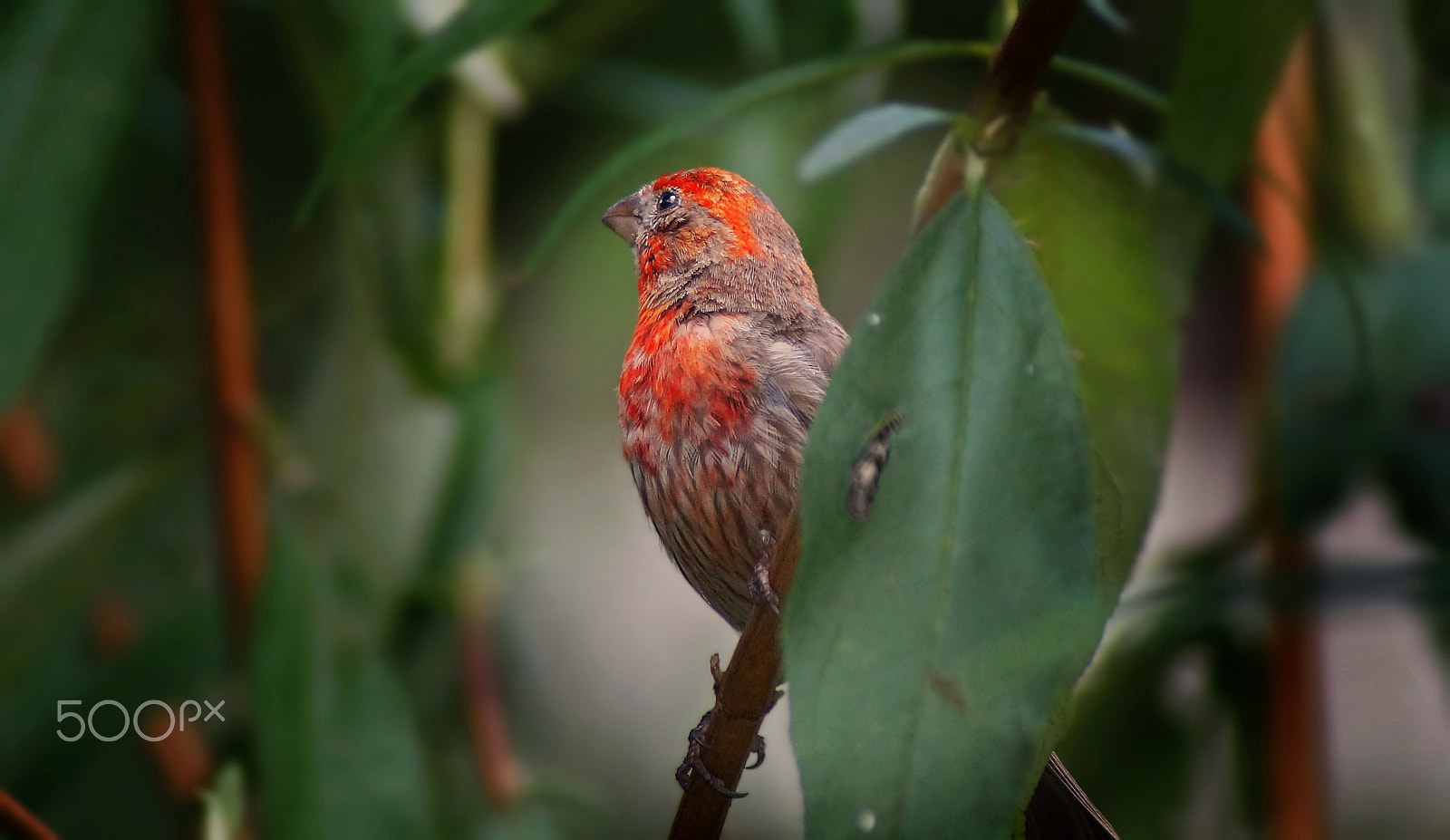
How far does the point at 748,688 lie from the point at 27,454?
4.61 feet

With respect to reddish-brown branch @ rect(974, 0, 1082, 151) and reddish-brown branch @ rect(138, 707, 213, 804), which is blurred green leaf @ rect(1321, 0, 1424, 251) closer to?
reddish-brown branch @ rect(974, 0, 1082, 151)

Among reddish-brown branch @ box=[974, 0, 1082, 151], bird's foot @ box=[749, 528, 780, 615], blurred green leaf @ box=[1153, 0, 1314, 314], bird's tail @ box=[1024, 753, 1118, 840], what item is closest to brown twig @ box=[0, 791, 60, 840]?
bird's foot @ box=[749, 528, 780, 615]

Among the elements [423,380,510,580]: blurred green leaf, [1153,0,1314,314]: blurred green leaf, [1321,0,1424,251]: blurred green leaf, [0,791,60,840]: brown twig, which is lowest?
[0,791,60,840]: brown twig

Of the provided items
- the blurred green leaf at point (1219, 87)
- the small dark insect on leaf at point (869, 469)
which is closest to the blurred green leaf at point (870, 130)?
the small dark insect on leaf at point (869, 469)

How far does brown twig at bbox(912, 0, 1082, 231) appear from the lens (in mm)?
674

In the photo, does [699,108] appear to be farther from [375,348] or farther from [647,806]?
[647,806]

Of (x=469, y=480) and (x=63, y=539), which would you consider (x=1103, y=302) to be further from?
(x=63, y=539)

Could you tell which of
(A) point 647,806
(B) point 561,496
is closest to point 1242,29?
(B) point 561,496

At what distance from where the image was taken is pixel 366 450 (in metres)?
1.57

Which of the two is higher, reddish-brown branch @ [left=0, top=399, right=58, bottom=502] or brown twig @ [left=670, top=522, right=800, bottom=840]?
reddish-brown branch @ [left=0, top=399, right=58, bottom=502]

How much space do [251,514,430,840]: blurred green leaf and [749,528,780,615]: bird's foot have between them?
1.69 ft

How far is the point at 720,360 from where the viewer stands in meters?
0.98

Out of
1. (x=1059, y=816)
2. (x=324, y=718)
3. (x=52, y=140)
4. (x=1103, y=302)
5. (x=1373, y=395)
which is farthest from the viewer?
(x=1373, y=395)

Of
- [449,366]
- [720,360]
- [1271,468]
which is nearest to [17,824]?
[720,360]
